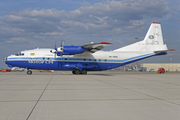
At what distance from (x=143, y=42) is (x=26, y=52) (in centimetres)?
2160

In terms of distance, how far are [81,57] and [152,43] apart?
46.7 ft

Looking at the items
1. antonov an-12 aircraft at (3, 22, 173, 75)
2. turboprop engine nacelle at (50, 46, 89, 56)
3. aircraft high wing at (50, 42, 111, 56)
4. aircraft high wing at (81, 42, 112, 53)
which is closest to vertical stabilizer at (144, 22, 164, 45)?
antonov an-12 aircraft at (3, 22, 173, 75)

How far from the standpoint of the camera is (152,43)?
3409cm

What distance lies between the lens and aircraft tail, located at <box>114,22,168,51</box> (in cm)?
3381

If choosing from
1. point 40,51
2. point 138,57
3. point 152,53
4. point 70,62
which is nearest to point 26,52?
point 40,51

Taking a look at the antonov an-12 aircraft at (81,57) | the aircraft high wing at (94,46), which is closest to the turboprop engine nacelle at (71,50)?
the antonov an-12 aircraft at (81,57)

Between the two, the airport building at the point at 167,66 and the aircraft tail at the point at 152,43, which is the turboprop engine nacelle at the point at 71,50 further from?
the airport building at the point at 167,66

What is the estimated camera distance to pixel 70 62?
98.6ft

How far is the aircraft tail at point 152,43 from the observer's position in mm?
33812

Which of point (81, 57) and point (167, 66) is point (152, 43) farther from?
point (167, 66)

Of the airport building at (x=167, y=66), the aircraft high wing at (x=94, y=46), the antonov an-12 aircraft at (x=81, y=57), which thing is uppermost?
the aircraft high wing at (x=94, y=46)

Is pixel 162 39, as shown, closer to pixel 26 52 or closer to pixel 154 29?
pixel 154 29

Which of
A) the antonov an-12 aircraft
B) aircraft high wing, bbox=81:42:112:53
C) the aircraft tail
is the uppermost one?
the aircraft tail

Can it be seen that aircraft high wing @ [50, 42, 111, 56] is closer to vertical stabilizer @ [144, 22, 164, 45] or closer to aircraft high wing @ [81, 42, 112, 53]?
aircraft high wing @ [81, 42, 112, 53]
